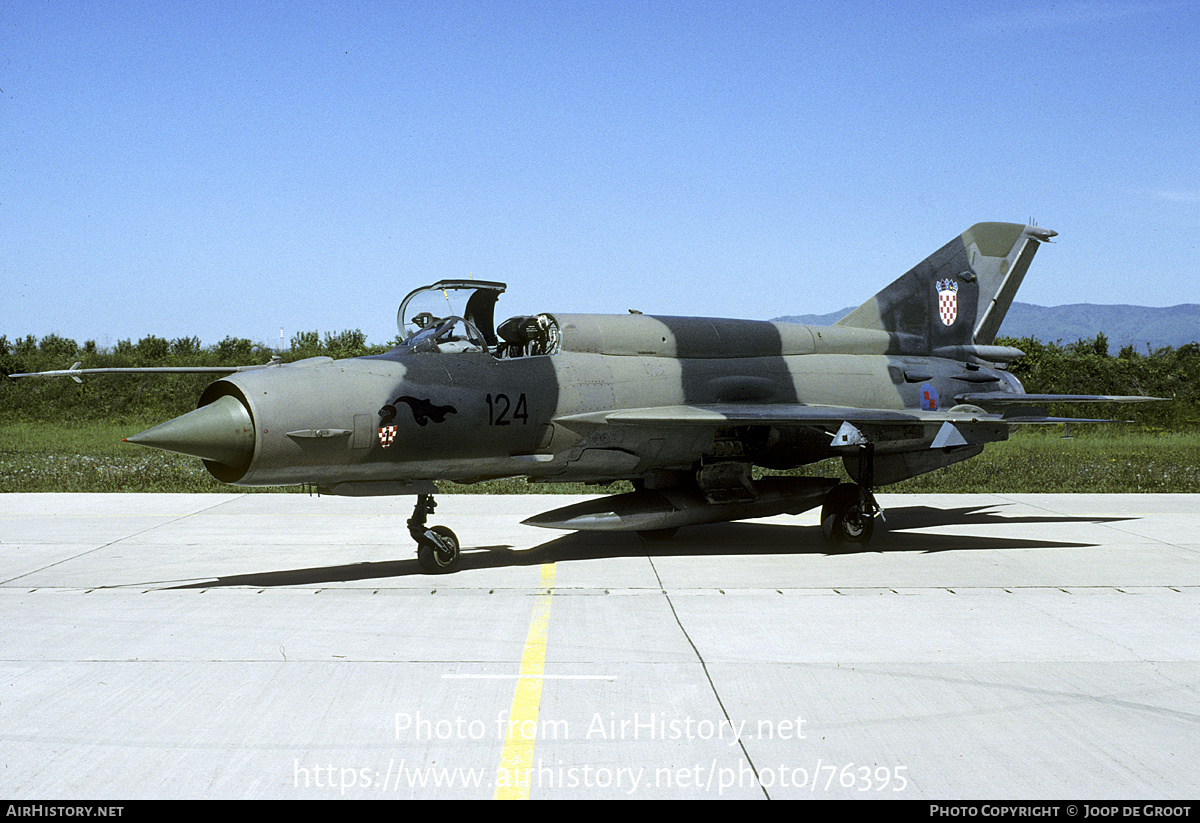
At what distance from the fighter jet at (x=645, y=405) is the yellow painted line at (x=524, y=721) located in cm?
248

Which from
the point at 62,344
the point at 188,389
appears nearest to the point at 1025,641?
the point at 188,389

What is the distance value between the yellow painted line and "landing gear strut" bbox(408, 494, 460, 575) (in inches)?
81.6

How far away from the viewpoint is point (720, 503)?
455 inches

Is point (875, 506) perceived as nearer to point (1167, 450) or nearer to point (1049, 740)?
point (1049, 740)

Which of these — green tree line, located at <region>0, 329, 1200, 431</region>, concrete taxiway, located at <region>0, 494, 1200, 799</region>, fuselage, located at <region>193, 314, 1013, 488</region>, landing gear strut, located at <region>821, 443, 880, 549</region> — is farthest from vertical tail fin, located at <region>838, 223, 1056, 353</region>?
green tree line, located at <region>0, 329, 1200, 431</region>

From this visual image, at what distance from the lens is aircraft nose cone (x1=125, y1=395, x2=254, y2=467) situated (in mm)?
8031

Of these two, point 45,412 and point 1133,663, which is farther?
point 45,412

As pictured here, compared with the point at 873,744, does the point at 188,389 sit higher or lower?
higher

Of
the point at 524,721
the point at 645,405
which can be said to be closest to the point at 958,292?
the point at 645,405

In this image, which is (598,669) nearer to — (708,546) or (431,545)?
(431,545)

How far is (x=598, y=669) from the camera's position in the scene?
21.3 ft

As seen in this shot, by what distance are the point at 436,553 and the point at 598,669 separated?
377 cm

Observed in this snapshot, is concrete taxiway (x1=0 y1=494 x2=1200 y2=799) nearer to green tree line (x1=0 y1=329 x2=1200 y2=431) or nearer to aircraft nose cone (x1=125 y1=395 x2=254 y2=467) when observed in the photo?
aircraft nose cone (x1=125 y1=395 x2=254 y2=467)

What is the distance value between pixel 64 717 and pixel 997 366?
1257 centimetres
